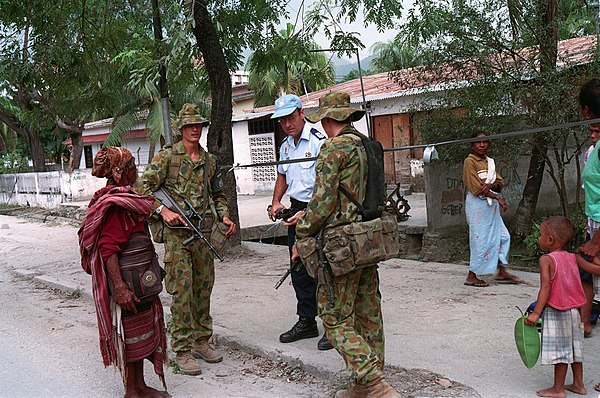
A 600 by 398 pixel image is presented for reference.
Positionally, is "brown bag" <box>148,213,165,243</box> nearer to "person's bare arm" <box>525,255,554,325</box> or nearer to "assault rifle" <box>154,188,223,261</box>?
"assault rifle" <box>154,188,223,261</box>

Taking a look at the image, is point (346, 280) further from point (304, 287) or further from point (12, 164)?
point (12, 164)

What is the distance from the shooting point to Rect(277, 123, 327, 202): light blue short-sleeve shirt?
509 centimetres

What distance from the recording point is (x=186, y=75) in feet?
31.2

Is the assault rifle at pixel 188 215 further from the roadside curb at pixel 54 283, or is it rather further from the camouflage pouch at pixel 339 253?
the roadside curb at pixel 54 283

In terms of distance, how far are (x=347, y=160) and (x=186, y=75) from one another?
6252 millimetres

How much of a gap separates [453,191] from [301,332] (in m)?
5.13

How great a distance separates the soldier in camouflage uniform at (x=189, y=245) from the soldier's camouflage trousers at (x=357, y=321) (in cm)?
134

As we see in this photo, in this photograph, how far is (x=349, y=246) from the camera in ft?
12.4

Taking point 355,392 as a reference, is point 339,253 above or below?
above

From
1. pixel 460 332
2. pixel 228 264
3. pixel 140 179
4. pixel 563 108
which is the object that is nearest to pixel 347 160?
pixel 140 179

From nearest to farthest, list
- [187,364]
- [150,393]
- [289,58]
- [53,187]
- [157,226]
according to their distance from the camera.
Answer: [150,393]
[187,364]
[157,226]
[289,58]
[53,187]

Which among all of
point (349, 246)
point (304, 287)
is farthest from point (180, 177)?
point (349, 246)

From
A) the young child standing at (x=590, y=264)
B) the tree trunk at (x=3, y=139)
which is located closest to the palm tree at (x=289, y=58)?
the young child standing at (x=590, y=264)

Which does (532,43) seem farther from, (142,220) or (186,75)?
(142,220)
